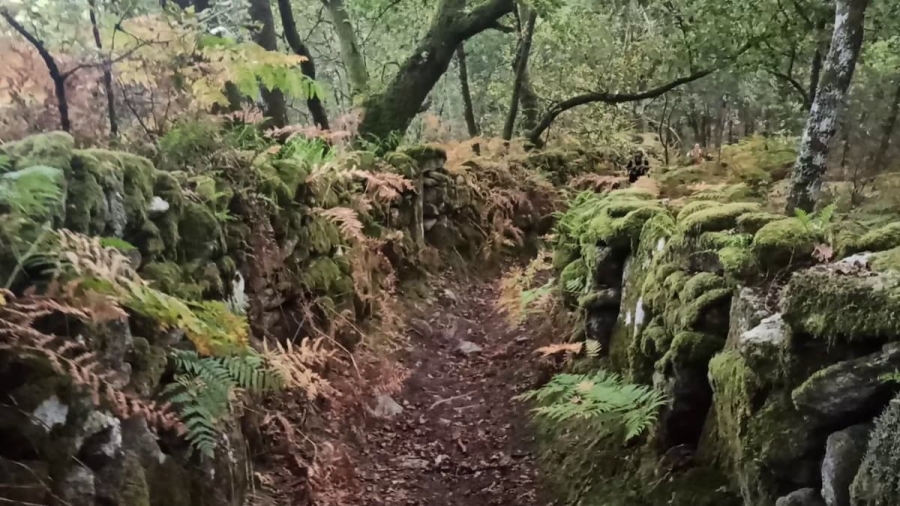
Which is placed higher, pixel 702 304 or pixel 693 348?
pixel 702 304

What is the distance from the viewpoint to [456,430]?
5672 millimetres

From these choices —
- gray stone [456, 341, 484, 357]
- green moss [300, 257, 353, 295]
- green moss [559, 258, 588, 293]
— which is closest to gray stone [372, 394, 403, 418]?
green moss [300, 257, 353, 295]

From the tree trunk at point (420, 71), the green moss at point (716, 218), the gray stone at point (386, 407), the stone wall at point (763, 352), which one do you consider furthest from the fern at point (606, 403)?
the tree trunk at point (420, 71)

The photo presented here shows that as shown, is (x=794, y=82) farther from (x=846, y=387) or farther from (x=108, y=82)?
(x=108, y=82)

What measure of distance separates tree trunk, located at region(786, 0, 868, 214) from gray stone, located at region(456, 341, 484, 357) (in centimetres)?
347

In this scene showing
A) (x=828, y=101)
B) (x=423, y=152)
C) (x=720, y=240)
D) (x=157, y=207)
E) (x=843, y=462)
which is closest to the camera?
(x=843, y=462)

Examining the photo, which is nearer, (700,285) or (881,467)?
(881,467)

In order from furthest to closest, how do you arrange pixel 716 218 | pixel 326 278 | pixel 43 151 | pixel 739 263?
pixel 326 278, pixel 716 218, pixel 739 263, pixel 43 151

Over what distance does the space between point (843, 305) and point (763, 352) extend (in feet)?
1.53

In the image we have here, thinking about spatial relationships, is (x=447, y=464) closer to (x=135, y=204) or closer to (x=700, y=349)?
(x=700, y=349)

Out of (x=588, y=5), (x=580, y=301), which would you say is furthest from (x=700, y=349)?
(x=588, y=5)

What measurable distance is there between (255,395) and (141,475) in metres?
1.47

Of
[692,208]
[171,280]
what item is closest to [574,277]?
[692,208]

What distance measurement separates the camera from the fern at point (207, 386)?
3.32 meters
